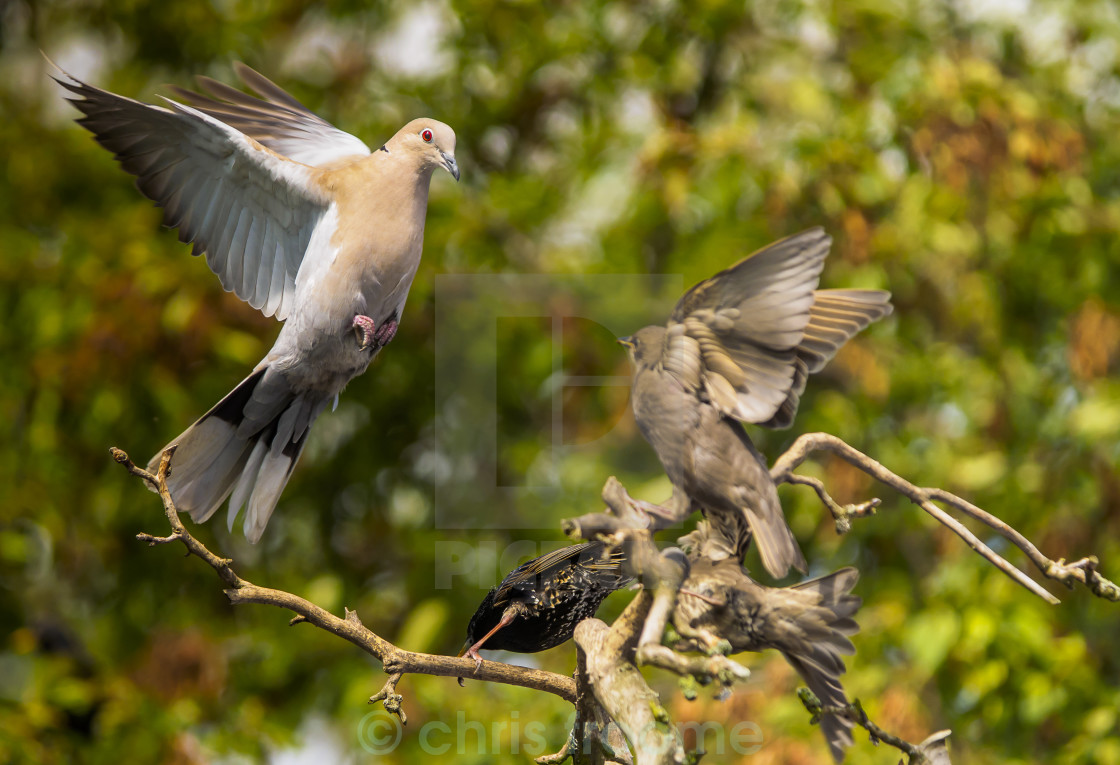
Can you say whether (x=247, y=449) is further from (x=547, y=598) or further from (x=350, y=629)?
(x=547, y=598)

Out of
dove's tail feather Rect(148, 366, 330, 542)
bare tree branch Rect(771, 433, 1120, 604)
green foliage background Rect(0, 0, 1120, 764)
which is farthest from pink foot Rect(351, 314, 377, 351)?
green foliage background Rect(0, 0, 1120, 764)

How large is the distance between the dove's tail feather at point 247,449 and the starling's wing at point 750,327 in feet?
2.36

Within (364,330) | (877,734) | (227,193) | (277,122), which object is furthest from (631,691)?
(277,122)

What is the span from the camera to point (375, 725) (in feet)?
9.18

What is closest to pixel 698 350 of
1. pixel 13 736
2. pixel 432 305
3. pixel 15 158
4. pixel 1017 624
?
pixel 1017 624

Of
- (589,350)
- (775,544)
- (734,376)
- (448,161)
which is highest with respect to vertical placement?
(448,161)

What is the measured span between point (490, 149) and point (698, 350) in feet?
11.3

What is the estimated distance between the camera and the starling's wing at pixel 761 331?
113 cm

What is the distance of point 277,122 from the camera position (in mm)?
1972

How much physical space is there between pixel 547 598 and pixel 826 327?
59cm

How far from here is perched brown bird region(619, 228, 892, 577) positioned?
1.14 metres

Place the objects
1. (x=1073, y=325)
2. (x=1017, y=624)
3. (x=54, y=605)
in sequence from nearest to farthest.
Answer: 1. (x=1017, y=624)
2. (x=1073, y=325)
3. (x=54, y=605)

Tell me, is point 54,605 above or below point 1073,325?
below

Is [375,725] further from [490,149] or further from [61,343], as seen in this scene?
[490,149]
